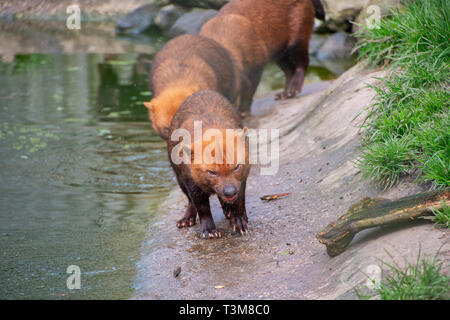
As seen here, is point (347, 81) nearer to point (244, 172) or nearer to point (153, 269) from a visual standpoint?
point (244, 172)

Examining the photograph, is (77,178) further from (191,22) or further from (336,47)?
(191,22)

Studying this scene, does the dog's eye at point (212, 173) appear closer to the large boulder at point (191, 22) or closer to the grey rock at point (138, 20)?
the large boulder at point (191, 22)

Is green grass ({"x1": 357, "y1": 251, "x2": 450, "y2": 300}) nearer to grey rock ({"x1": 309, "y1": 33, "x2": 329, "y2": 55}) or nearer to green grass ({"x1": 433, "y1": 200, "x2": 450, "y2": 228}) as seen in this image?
green grass ({"x1": 433, "y1": 200, "x2": 450, "y2": 228})

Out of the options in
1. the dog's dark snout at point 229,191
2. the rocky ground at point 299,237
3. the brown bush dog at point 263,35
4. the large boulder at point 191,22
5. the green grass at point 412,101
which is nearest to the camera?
the rocky ground at point 299,237

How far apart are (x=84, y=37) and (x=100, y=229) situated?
1391cm

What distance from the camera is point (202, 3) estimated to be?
55.4 ft

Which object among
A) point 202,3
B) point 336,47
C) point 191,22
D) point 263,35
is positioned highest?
point 263,35

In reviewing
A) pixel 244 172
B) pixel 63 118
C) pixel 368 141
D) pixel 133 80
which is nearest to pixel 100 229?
pixel 244 172

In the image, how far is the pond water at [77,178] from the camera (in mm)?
5098

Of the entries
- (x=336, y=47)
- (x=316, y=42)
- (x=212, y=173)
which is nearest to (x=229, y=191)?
(x=212, y=173)

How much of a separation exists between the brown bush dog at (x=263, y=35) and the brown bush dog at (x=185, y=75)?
452 millimetres

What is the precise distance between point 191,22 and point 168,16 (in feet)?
7.12

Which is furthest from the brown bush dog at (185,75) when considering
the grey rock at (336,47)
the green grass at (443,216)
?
the grey rock at (336,47)

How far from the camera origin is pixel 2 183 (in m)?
7.26
